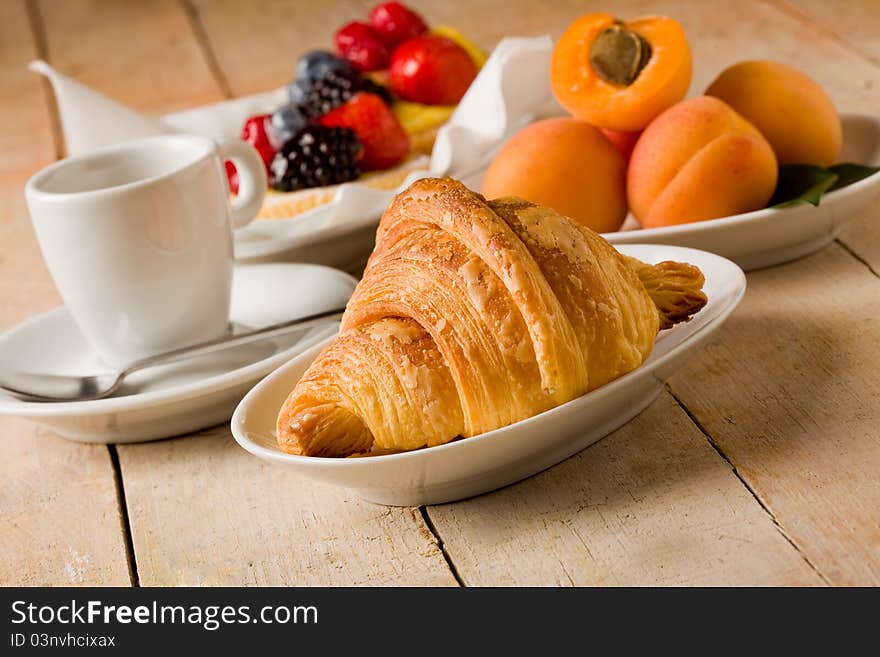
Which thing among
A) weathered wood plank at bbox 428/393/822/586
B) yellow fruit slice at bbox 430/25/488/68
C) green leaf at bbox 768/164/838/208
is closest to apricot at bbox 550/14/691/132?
green leaf at bbox 768/164/838/208

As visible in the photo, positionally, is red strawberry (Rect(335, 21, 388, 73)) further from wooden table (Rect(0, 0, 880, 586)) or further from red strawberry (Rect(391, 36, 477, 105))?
wooden table (Rect(0, 0, 880, 586))

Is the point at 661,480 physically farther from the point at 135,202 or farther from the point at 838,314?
the point at 135,202

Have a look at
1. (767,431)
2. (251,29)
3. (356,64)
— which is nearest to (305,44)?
(251,29)

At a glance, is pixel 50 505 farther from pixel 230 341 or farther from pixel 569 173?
pixel 569 173

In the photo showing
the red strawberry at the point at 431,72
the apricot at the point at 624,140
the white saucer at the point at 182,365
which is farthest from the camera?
the red strawberry at the point at 431,72

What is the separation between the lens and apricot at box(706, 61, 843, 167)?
1027mm

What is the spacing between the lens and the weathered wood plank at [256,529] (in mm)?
693

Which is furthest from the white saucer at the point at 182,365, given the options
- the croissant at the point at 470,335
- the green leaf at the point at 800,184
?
the green leaf at the point at 800,184

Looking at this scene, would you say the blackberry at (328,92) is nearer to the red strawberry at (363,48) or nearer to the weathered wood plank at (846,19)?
the red strawberry at (363,48)

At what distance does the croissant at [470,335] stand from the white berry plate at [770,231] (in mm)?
212

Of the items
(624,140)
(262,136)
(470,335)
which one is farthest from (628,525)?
(262,136)

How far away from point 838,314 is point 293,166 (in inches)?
23.3

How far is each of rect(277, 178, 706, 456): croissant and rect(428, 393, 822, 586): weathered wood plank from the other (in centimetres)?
7

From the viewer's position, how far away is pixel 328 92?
4.62ft
